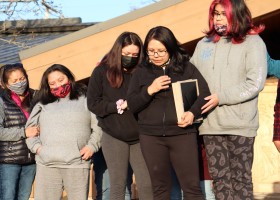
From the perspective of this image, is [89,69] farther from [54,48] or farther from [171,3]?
[171,3]

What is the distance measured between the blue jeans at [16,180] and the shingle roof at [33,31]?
7.48 metres

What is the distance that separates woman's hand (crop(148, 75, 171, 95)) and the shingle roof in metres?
8.89

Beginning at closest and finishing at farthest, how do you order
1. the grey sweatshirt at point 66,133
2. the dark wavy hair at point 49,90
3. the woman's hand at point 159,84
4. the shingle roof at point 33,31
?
the woman's hand at point 159,84 < the grey sweatshirt at point 66,133 < the dark wavy hair at point 49,90 < the shingle roof at point 33,31

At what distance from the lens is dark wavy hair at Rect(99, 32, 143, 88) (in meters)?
6.00

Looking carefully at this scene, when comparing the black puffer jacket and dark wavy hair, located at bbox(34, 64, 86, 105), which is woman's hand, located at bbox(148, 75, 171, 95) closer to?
dark wavy hair, located at bbox(34, 64, 86, 105)

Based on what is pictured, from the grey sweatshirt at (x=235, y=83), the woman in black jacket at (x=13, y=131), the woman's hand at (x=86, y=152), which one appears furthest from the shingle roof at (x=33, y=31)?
the grey sweatshirt at (x=235, y=83)

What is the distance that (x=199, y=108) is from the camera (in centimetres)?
545

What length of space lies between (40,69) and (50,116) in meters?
1.36

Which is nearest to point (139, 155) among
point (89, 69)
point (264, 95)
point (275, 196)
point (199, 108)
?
point (199, 108)

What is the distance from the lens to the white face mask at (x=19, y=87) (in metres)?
6.64

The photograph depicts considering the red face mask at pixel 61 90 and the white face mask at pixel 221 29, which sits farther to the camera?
the red face mask at pixel 61 90

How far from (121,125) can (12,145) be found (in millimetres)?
1276

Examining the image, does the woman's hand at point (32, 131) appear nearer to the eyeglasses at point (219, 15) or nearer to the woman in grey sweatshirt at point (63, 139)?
the woman in grey sweatshirt at point (63, 139)

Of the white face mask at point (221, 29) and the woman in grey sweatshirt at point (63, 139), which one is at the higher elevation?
the white face mask at point (221, 29)
